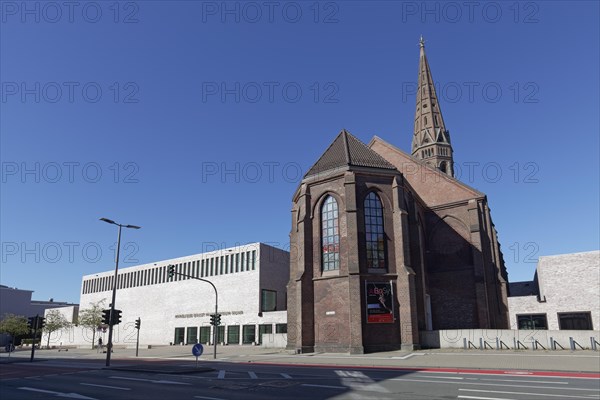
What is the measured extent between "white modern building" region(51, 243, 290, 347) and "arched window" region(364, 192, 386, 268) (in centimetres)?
1792

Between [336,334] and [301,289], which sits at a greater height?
[301,289]

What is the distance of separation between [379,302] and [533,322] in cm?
1744

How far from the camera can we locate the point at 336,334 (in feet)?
100

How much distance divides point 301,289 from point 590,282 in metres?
24.0

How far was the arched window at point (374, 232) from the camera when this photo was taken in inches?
1270

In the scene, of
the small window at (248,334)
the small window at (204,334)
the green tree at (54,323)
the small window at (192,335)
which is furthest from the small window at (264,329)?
the green tree at (54,323)

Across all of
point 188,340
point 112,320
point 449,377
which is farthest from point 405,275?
point 188,340

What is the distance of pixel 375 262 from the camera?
32.2 meters

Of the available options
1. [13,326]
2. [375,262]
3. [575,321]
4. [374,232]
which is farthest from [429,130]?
[13,326]

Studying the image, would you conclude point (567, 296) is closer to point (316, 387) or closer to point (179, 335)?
point (316, 387)

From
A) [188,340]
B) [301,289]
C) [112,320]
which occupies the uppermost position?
[301,289]

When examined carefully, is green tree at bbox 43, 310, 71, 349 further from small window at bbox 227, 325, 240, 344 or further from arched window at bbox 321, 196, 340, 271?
arched window at bbox 321, 196, 340, 271

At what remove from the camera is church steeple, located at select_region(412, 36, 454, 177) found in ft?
221

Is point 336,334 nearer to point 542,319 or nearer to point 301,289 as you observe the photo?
point 301,289
